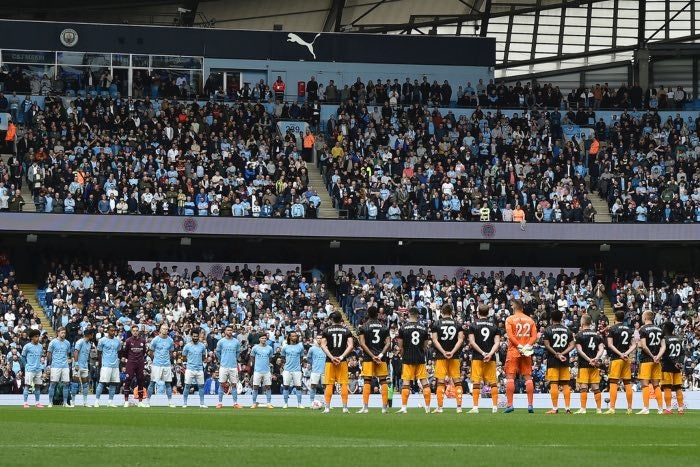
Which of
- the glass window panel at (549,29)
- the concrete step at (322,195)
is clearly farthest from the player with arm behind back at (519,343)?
the glass window panel at (549,29)

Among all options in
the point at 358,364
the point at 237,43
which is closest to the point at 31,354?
the point at 358,364

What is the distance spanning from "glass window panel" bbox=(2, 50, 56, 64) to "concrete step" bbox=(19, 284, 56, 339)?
44.6 ft

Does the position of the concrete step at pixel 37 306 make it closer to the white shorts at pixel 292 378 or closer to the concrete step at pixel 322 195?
the concrete step at pixel 322 195

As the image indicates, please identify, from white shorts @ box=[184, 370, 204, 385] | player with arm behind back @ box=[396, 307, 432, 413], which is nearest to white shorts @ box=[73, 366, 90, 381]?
white shorts @ box=[184, 370, 204, 385]

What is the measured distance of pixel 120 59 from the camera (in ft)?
187

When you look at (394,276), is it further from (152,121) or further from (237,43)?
(237,43)

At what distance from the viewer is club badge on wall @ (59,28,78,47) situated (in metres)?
57.1

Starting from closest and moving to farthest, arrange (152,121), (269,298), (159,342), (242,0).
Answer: (159,342), (269,298), (152,121), (242,0)

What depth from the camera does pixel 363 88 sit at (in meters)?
56.4

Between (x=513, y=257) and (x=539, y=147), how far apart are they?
5195 mm

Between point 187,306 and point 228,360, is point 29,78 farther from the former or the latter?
point 228,360

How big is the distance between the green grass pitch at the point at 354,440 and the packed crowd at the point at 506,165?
26.9 meters

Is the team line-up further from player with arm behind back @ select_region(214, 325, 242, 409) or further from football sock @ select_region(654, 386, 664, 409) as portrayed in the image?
player with arm behind back @ select_region(214, 325, 242, 409)

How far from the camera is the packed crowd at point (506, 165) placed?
4950 cm
